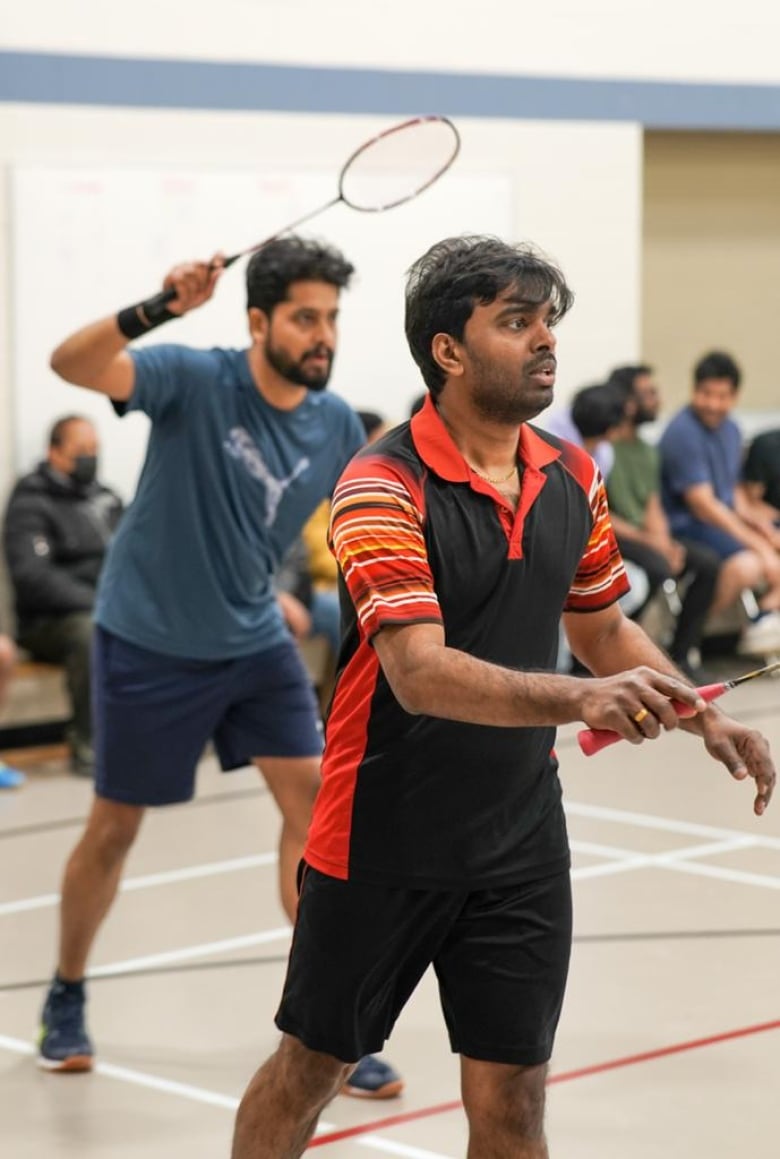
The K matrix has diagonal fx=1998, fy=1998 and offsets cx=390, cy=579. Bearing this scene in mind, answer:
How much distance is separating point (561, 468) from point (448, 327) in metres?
0.33

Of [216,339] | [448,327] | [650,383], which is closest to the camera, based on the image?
[448,327]

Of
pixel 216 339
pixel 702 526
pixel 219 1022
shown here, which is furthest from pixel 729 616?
pixel 219 1022

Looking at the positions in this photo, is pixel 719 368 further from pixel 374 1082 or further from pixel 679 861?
pixel 374 1082

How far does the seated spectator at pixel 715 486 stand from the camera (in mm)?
11758

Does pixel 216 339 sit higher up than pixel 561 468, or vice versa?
pixel 216 339

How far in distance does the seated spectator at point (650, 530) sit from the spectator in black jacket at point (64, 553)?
3.16m

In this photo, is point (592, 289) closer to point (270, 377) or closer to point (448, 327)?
point (270, 377)

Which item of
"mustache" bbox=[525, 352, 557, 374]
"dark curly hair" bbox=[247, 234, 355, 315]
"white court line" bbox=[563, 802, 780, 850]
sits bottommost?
"white court line" bbox=[563, 802, 780, 850]

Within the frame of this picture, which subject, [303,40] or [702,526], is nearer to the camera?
[303,40]

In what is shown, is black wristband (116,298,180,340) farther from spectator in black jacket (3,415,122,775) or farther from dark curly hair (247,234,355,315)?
spectator in black jacket (3,415,122,775)

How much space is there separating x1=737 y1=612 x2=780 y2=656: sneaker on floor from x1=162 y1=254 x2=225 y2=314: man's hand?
26.3 ft

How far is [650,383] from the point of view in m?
11.8

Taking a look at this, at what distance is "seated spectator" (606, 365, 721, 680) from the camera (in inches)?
448

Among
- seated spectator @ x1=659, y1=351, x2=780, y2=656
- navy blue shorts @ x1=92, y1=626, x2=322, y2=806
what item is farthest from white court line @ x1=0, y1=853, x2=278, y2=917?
seated spectator @ x1=659, y1=351, x2=780, y2=656
